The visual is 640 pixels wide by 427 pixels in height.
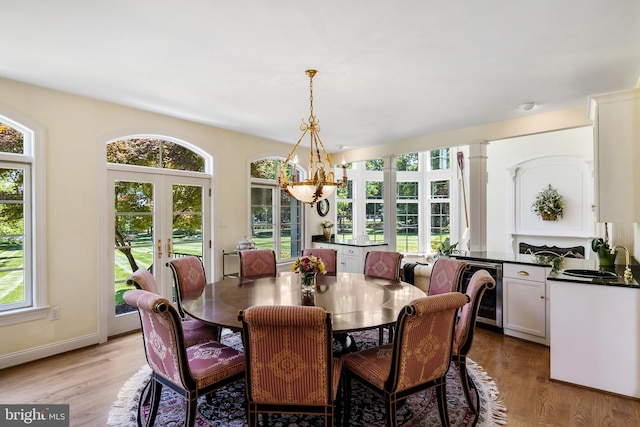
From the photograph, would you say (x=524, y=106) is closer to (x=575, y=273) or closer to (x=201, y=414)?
(x=575, y=273)

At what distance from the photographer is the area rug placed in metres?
2.20

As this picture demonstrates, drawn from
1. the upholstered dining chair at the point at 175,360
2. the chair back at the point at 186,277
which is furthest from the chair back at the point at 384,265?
the upholstered dining chair at the point at 175,360

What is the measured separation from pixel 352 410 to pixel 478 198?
321 centimetres

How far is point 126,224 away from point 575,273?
459 cm

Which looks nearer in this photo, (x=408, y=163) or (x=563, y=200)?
(x=563, y=200)

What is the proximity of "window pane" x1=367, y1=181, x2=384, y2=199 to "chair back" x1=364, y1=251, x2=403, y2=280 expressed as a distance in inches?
196

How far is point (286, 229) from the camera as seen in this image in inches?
227

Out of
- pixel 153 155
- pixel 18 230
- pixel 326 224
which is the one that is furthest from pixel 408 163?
pixel 18 230

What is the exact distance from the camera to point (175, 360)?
6.08ft

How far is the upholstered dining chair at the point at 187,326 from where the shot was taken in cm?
227

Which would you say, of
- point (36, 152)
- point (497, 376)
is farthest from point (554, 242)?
point (36, 152)

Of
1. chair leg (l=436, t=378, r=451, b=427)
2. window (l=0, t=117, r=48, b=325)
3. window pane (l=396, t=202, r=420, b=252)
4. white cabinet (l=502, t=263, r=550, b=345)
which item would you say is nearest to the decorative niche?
window pane (l=396, t=202, r=420, b=252)

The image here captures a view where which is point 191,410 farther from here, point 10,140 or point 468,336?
point 10,140

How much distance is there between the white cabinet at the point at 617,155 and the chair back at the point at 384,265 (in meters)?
1.80
